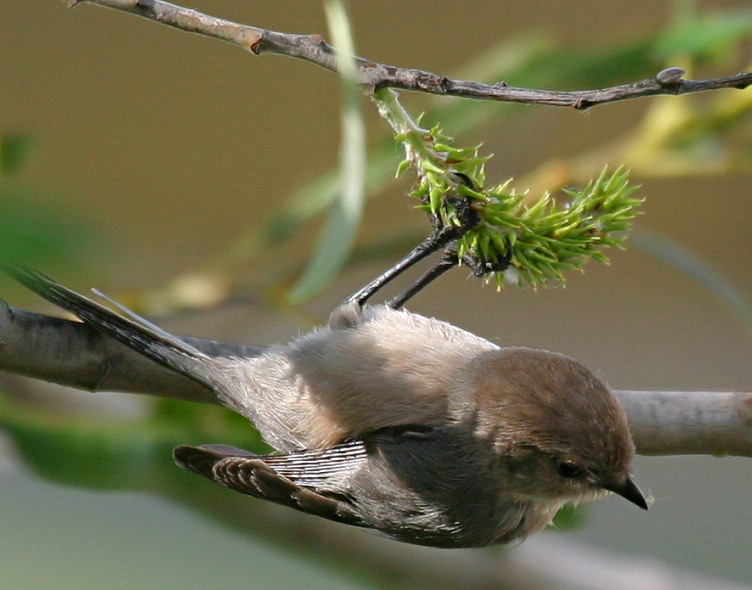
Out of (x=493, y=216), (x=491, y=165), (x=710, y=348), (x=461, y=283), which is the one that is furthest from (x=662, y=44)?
(x=710, y=348)

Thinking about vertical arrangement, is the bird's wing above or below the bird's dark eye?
below

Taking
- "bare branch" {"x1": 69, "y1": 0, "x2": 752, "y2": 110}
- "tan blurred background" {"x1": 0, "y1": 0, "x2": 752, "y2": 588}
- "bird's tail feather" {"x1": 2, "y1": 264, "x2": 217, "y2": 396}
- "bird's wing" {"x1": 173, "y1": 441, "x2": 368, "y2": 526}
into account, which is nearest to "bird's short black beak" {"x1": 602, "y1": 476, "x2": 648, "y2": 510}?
"bird's wing" {"x1": 173, "y1": 441, "x2": 368, "y2": 526}

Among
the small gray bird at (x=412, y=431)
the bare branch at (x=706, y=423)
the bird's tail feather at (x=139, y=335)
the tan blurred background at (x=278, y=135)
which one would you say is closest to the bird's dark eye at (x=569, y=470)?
the small gray bird at (x=412, y=431)

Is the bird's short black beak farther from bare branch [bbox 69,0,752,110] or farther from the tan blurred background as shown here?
the tan blurred background

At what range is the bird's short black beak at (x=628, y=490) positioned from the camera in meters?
1.07

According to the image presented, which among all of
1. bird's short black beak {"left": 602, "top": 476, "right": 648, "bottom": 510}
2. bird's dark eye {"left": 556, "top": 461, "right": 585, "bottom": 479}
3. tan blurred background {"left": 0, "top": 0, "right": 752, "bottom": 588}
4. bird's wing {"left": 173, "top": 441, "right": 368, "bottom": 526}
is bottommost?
bird's wing {"left": 173, "top": 441, "right": 368, "bottom": 526}

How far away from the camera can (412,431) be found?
1.10m

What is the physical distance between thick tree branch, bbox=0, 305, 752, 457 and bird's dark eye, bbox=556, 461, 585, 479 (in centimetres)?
10

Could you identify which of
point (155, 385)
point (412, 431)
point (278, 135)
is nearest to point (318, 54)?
point (155, 385)

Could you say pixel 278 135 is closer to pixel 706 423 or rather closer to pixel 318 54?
pixel 706 423

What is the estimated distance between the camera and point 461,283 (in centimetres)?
381

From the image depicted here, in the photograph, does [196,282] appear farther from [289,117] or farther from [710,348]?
[710,348]

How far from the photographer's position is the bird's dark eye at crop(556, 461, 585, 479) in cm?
108

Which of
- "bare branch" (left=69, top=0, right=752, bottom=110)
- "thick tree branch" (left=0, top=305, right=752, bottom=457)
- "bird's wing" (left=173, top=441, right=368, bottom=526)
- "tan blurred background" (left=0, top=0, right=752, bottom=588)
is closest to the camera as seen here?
"bare branch" (left=69, top=0, right=752, bottom=110)
